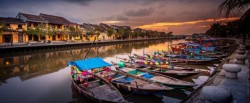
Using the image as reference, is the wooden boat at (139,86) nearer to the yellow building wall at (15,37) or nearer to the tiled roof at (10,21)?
the yellow building wall at (15,37)

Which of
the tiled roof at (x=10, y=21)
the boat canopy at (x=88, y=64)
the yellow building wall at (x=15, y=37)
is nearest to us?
the boat canopy at (x=88, y=64)

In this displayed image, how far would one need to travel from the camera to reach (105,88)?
9945 millimetres

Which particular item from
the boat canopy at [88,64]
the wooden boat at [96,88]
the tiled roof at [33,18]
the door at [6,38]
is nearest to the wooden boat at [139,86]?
the wooden boat at [96,88]

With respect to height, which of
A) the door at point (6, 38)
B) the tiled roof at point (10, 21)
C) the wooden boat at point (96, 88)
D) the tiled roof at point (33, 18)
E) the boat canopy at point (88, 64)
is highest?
the tiled roof at point (33, 18)

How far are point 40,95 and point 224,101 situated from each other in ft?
39.7

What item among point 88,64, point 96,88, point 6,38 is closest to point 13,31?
point 6,38

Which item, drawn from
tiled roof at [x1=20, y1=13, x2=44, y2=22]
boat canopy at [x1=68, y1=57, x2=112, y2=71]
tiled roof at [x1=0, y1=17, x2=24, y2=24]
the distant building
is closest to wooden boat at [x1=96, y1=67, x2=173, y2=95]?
boat canopy at [x1=68, y1=57, x2=112, y2=71]

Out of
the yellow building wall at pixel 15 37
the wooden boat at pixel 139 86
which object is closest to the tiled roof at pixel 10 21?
the yellow building wall at pixel 15 37

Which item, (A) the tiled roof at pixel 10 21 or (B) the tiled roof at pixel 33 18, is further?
(B) the tiled roof at pixel 33 18

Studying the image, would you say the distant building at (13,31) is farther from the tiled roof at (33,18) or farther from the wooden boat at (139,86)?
the wooden boat at (139,86)

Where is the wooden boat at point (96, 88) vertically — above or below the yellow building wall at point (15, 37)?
below

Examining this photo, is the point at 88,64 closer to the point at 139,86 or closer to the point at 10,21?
the point at 139,86

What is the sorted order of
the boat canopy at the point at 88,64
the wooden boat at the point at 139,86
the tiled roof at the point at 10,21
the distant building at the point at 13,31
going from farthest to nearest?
1. the tiled roof at the point at 10,21
2. the distant building at the point at 13,31
3. the boat canopy at the point at 88,64
4. the wooden boat at the point at 139,86

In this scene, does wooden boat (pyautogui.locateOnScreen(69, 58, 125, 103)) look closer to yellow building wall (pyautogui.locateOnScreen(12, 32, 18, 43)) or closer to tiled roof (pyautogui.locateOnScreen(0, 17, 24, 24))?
yellow building wall (pyautogui.locateOnScreen(12, 32, 18, 43))
